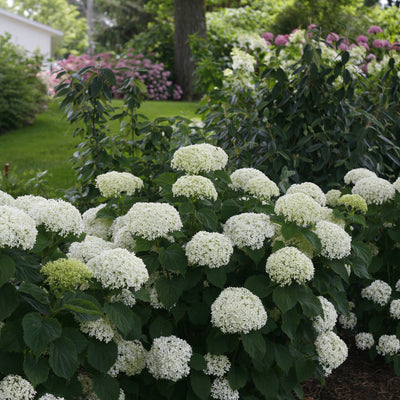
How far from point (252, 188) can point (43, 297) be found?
1.15m

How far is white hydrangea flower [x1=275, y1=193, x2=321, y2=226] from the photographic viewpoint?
207 centimetres

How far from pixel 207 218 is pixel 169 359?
23.1 inches

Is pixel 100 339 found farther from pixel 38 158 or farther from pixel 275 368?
pixel 38 158

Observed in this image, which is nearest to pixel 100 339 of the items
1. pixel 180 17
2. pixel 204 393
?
pixel 204 393

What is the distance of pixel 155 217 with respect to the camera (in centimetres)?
196

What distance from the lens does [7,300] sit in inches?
60.1

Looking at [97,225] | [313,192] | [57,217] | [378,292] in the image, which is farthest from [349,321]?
[57,217]

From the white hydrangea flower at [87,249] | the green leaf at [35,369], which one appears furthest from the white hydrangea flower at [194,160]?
the green leaf at [35,369]

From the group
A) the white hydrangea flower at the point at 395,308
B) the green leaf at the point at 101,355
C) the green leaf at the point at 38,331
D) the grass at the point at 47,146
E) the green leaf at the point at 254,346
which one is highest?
the green leaf at the point at 38,331

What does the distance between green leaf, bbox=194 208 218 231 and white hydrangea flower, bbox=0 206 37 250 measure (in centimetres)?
72

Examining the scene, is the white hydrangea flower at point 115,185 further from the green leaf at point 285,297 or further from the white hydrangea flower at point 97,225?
the green leaf at point 285,297

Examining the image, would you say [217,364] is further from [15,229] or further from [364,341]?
[364,341]

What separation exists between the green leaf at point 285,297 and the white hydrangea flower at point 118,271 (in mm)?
520

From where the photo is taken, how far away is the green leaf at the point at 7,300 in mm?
1498
